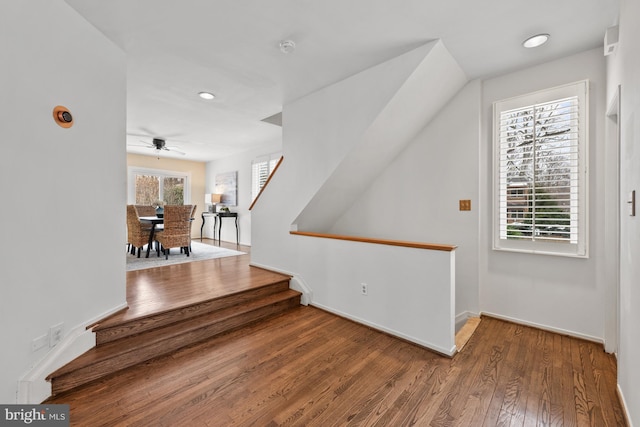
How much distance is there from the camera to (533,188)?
2.63 meters

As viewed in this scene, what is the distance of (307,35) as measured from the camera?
219 centimetres

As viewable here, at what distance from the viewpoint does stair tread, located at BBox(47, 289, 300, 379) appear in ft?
6.07

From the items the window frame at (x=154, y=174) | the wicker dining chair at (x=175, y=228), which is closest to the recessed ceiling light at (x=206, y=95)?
the wicker dining chair at (x=175, y=228)

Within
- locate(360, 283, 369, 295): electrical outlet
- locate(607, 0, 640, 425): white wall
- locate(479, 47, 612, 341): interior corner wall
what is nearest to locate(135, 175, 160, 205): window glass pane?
locate(360, 283, 369, 295): electrical outlet

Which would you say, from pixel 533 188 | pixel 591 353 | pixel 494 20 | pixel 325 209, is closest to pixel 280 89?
pixel 325 209

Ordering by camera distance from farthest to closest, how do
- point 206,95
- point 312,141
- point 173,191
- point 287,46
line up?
point 173,191
point 206,95
point 312,141
point 287,46

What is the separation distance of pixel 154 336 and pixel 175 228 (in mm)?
2772

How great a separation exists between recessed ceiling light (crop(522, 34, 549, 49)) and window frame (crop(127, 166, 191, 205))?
25.2 ft

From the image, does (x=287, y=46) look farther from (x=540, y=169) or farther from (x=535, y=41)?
(x=540, y=169)

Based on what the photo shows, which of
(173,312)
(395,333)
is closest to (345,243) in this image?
(395,333)

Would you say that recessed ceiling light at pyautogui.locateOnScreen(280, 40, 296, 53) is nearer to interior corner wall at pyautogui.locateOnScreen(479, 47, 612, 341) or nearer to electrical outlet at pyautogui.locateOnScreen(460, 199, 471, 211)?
interior corner wall at pyautogui.locateOnScreen(479, 47, 612, 341)

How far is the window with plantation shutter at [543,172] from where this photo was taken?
242 cm

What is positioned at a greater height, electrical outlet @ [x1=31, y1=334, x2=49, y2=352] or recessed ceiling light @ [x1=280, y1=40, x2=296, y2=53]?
recessed ceiling light @ [x1=280, y1=40, x2=296, y2=53]

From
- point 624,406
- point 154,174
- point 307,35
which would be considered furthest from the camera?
point 154,174
